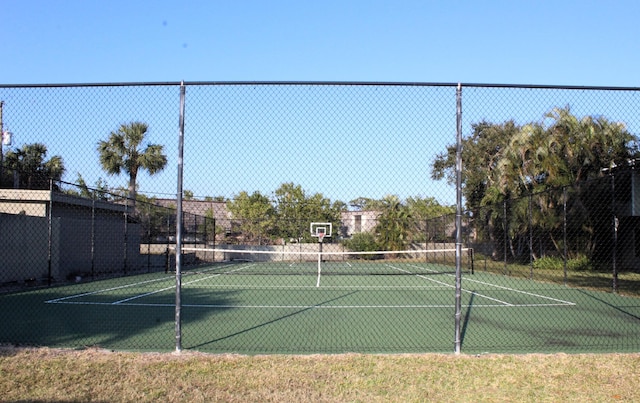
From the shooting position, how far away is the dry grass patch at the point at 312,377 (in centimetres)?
502

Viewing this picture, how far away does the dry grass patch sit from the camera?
5016mm

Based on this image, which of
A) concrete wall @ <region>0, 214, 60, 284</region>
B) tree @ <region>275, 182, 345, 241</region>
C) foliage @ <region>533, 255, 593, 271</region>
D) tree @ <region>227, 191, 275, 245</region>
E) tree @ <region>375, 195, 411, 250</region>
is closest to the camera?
concrete wall @ <region>0, 214, 60, 284</region>

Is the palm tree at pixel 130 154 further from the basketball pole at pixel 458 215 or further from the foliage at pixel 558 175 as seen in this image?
the basketball pole at pixel 458 215

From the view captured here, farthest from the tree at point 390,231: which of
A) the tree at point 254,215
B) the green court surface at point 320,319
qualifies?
the green court surface at point 320,319

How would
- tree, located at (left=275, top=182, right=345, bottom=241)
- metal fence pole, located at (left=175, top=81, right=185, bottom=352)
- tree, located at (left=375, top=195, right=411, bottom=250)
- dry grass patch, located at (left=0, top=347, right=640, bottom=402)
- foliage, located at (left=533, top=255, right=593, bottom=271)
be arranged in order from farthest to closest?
tree, located at (left=375, top=195, right=411, bottom=250) → tree, located at (left=275, top=182, right=345, bottom=241) → foliage, located at (left=533, top=255, right=593, bottom=271) → metal fence pole, located at (left=175, top=81, right=185, bottom=352) → dry grass patch, located at (left=0, top=347, right=640, bottom=402)

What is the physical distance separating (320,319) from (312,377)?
13.6 feet

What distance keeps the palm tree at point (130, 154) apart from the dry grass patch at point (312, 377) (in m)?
24.1

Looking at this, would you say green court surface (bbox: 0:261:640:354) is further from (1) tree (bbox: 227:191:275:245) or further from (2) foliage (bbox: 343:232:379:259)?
(1) tree (bbox: 227:191:275:245)

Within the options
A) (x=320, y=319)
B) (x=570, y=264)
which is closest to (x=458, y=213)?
(x=320, y=319)

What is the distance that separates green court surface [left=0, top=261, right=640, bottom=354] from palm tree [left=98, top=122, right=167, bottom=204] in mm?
14473

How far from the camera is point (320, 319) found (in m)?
9.58

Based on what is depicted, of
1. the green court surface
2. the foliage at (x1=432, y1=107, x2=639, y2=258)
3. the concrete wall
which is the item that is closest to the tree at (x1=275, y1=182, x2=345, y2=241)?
Answer: the foliage at (x1=432, y1=107, x2=639, y2=258)

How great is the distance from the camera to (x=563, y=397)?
199 inches

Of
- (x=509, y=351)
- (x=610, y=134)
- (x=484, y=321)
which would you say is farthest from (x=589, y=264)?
(x=509, y=351)
